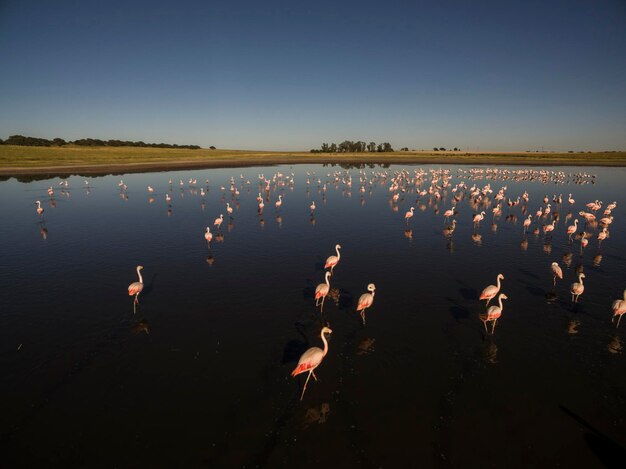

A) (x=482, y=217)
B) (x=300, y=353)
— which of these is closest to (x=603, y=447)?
(x=300, y=353)

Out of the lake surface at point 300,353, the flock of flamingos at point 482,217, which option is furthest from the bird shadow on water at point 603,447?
the flock of flamingos at point 482,217

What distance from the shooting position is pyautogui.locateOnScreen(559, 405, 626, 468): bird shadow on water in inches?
292

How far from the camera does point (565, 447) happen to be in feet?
25.4

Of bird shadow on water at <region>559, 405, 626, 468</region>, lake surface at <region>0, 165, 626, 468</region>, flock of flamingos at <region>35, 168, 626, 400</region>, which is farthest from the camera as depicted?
flock of flamingos at <region>35, 168, 626, 400</region>

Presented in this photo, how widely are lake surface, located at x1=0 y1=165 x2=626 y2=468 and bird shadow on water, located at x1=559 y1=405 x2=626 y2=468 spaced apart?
5cm

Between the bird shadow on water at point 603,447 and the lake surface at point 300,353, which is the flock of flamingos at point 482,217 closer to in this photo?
the lake surface at point 300,353

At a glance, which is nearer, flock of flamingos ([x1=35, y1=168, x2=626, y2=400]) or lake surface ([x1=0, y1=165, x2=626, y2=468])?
lake surface ([x1=0, y1=165, x2=626, y2=468])

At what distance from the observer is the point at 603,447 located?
7.73 metres

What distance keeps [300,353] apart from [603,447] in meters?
7.95

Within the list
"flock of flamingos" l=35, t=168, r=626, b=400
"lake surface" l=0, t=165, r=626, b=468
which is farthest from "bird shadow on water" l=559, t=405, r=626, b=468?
"flock of flamingos" l=35, t=168, r=626, b=400

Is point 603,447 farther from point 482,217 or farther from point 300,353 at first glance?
point 482,217

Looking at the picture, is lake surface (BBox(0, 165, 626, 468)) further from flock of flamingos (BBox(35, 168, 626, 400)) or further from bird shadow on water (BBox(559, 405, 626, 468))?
flock of flamingos (BBox(35, 168, 626, 400))

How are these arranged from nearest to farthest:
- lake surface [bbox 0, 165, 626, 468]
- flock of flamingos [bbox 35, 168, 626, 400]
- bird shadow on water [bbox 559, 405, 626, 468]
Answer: bird shadow on water [bbox 559, 405, 626, 468] → lake surface [bbox 0, 165, 626, 468] → flock of flamingos [bbox 35, 168, 626, 400]

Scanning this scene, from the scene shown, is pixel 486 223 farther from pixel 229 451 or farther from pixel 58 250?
pixel 58 250
